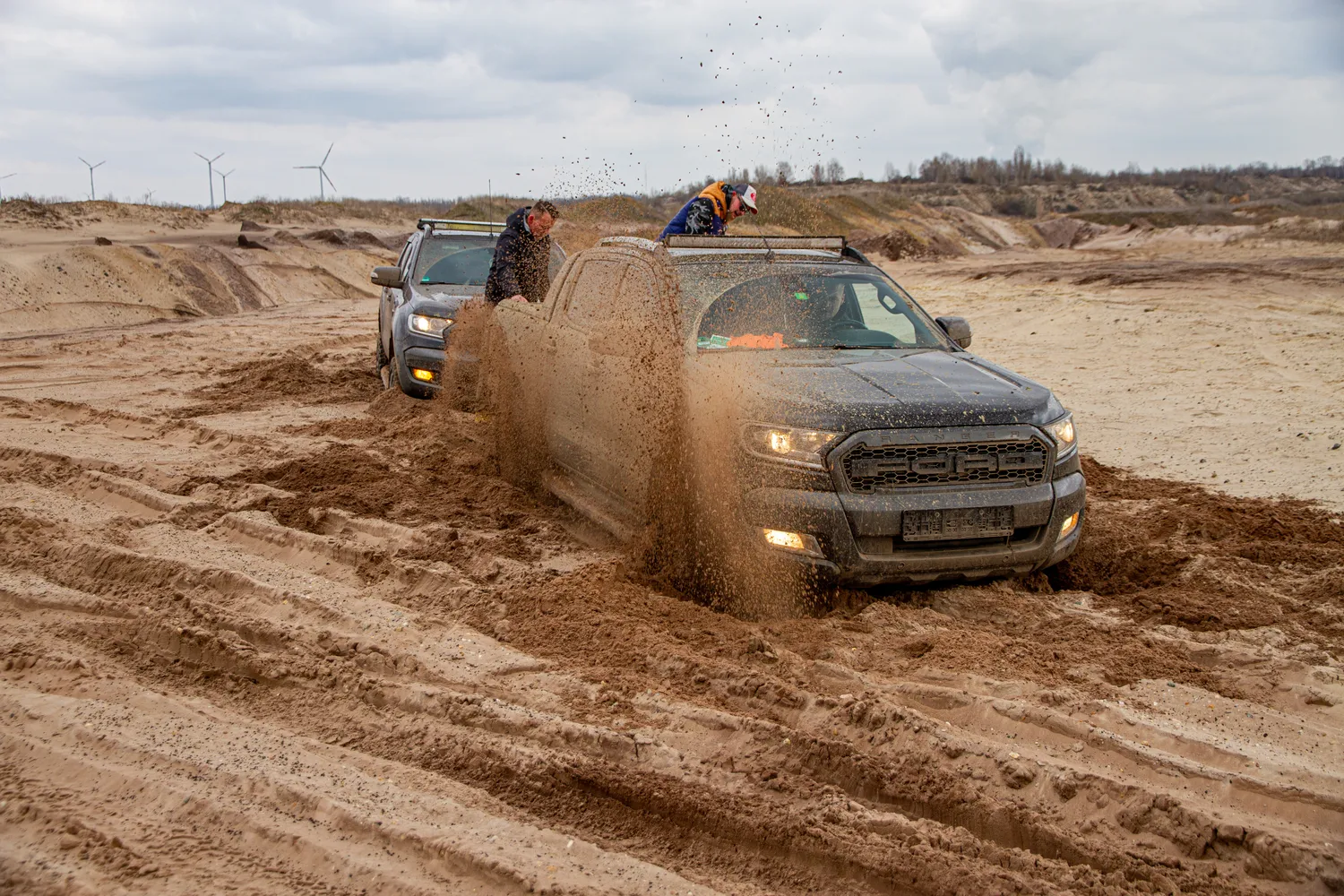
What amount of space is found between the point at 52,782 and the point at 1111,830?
3.32 m

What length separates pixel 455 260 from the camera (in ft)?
40.1

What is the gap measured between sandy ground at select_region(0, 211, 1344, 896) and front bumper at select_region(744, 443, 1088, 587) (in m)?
0.20

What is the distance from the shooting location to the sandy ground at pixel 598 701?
3.41 metres

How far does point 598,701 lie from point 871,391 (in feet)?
6.85

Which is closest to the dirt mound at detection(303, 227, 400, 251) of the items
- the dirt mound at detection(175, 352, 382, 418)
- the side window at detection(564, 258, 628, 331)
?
the dirt mound at detection(175, 352, 382, 418)

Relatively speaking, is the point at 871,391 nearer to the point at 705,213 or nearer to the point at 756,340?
the point at 756,340

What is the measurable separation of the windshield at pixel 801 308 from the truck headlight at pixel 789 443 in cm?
97

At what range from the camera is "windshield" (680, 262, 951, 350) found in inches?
253

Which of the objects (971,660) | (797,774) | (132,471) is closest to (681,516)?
(971,660)

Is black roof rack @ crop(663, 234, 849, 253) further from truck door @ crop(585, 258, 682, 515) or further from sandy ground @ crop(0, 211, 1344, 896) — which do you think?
sandy ground @ crop(0, 211, 1344, 896)

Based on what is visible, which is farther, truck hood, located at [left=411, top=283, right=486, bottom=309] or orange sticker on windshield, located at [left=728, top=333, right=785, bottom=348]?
truck hood, located at [left=411, top=283, right=486, bottom=309]

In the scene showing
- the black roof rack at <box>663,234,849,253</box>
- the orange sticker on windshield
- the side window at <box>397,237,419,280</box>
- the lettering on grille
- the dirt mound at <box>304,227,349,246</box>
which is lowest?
the lettering on grille

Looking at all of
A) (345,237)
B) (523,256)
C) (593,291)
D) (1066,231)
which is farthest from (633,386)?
(1066,231)

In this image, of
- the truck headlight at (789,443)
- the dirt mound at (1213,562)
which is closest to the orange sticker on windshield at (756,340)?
the truck headlight at (789,443)
